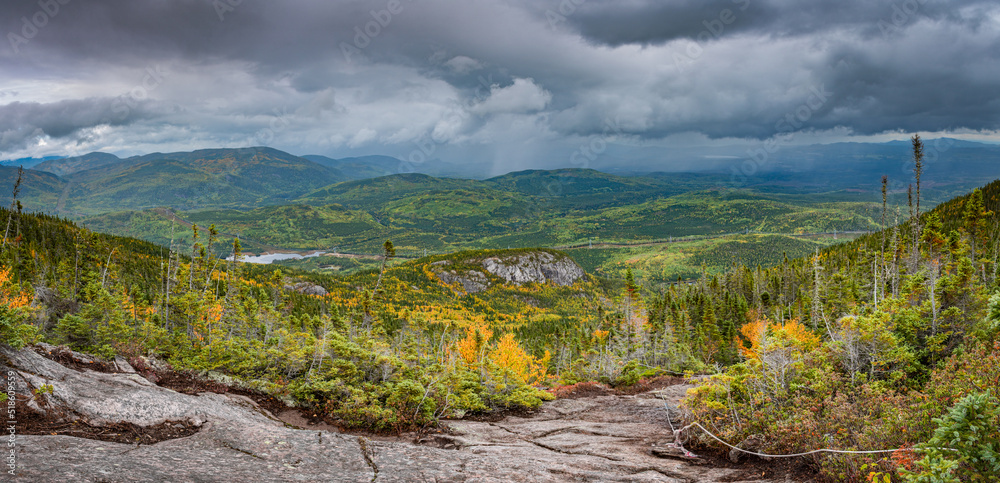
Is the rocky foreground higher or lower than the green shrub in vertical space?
lower

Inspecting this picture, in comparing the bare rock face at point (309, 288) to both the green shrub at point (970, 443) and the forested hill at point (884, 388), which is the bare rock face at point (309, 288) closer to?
the forested hill at point (884, 388)

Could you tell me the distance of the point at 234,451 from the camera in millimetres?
11148

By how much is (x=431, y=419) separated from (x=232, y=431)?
24.9ft

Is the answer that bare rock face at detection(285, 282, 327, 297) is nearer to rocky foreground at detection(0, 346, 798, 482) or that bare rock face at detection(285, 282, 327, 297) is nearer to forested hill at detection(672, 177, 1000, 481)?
rocky foreground at detection(0, 346, 798, 482)

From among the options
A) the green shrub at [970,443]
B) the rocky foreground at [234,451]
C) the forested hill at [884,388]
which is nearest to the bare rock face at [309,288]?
the rocky foreground at [234,451]

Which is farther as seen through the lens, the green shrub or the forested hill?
the forested hill

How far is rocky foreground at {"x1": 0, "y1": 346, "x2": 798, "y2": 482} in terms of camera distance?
8.97 meters

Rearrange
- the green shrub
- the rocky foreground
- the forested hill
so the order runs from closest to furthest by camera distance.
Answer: the green shrub < the forested hill < the rocky foreground

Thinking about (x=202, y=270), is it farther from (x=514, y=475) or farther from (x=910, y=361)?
(x=910, y=361)

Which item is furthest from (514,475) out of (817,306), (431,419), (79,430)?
(817,306)

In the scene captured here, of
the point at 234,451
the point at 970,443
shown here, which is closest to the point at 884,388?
the point at 970,443

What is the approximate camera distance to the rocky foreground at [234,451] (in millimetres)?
8968

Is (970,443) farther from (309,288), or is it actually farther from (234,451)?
(309,288)

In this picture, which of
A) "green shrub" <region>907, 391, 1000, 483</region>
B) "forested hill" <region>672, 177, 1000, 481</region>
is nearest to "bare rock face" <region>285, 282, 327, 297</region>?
"forested hill" <region>672, 177, 1000, 481</region>
